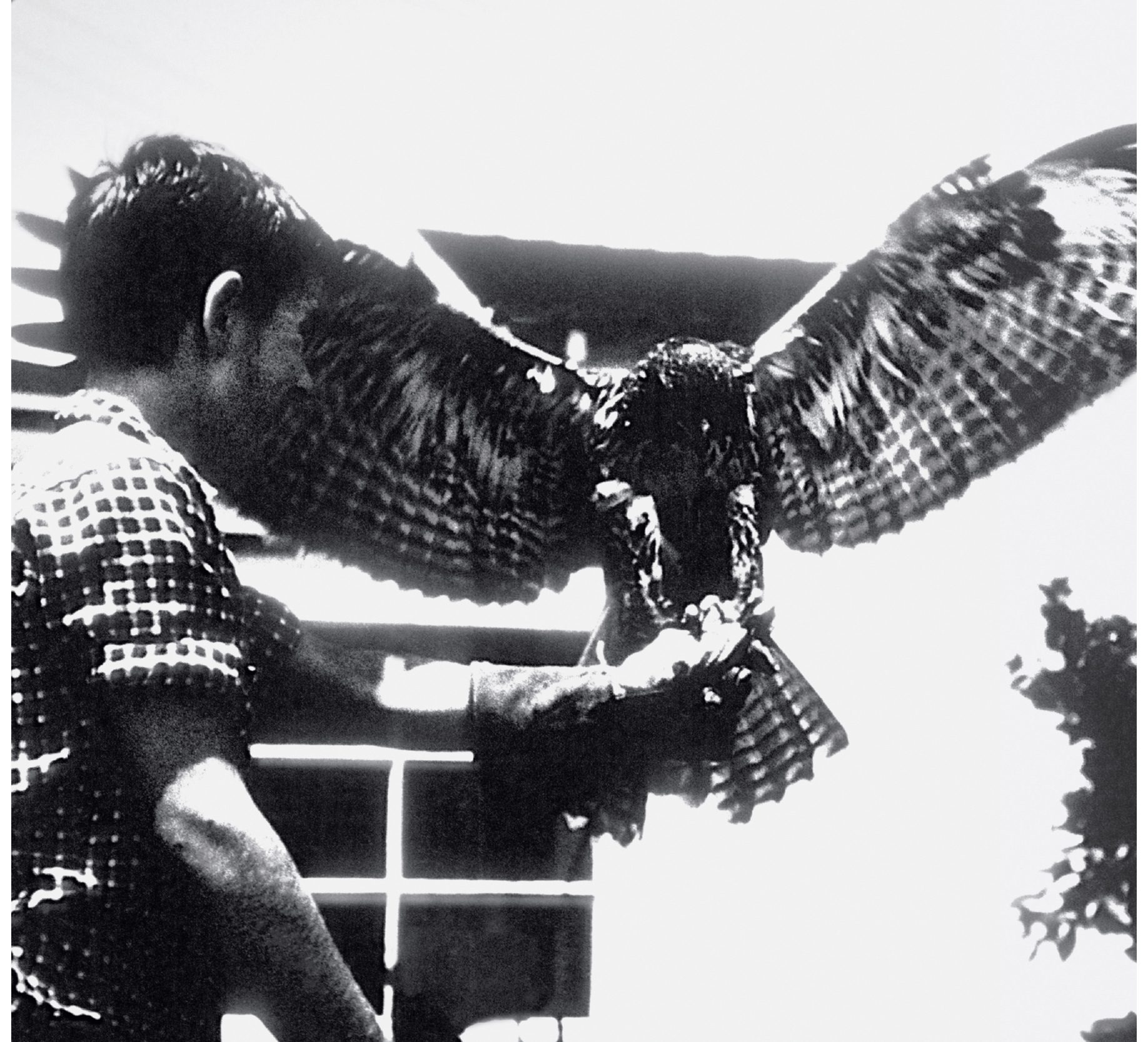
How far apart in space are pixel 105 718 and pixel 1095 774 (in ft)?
3.38

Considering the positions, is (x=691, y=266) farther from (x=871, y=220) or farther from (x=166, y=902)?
(x=166, y=902)

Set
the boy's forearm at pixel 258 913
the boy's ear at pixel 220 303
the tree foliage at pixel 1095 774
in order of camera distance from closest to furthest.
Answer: the boy's forearm at pixel 258 913
the boy's ear at pixel 220 303
the tree foliage at pixel 1095 774

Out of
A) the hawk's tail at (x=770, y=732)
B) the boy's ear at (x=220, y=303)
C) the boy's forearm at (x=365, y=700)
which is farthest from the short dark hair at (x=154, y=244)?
the hawk's tail at (x=770, y=732)

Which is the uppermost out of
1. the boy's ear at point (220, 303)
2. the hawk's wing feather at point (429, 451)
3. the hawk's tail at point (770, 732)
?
the boy's ear at point (220, 303)

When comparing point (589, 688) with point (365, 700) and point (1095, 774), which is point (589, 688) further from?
point (1095, 774)

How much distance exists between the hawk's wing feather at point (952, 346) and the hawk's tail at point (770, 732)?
0.14 metres

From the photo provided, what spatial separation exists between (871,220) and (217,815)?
0.90 metres

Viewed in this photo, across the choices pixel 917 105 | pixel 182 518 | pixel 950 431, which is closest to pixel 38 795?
pixel 182 518

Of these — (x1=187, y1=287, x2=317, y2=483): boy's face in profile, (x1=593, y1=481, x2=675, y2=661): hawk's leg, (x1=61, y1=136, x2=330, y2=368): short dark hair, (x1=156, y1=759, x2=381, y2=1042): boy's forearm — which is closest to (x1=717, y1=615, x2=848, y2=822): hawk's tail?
(x1=593, y1=481, x2=675, y2=661): hawk's leg

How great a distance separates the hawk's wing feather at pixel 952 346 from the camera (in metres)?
1.38

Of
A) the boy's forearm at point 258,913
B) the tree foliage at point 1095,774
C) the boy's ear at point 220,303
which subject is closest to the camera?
the boy's forearm at point 258,913

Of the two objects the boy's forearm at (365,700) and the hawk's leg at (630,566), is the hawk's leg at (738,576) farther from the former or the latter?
the boy's forearm at (365,700)

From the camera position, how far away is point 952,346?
1418 millimetres

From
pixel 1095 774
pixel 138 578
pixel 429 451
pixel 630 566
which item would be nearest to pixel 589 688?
pixel 630 566
